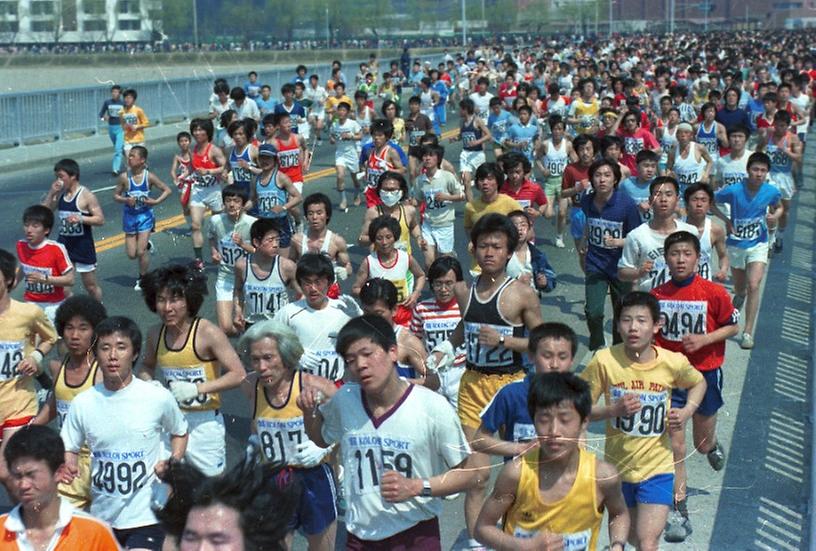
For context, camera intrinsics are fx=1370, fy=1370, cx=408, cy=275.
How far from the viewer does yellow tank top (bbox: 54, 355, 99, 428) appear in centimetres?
682

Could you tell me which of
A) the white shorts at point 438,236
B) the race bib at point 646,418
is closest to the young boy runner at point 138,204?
the white shorts at point 438,236

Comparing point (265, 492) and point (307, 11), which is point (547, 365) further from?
point (307, 11)

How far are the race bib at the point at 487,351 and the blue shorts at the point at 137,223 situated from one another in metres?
7.65

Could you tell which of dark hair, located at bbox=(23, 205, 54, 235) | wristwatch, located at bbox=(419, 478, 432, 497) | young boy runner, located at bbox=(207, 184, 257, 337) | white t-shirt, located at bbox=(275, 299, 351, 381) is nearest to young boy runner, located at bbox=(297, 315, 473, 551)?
wristwatch, located at bbox=(419, 478, 432, 497)

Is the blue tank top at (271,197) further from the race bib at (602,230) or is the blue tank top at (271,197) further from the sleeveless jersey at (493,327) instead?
the sleeveless jersey at (493,327)

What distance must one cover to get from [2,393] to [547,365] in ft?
11.2

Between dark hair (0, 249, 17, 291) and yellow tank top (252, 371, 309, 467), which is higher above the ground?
dark hair (0, 249, 17, 291)

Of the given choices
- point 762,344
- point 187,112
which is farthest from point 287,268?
point 187,112

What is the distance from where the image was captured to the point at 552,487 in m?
5.05

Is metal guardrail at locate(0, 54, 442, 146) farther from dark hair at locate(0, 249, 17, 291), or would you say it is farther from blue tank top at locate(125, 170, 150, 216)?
dark hair at locate(0, 249, 17, 291)

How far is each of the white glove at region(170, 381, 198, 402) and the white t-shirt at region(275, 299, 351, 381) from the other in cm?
108

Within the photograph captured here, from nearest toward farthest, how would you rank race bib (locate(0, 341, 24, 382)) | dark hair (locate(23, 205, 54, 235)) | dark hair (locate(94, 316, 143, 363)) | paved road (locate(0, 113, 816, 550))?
dark hair (locate(94, 316, 143, 363)), paved road (locate(0, 113, 816, 550)), race bib (locate(0, 341, 24, 382)), dark hair (locate(23, 205, 54, 235))

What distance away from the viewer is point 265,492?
3.58 meters

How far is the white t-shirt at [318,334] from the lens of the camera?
25.9 feet
